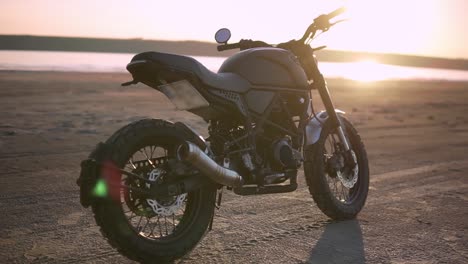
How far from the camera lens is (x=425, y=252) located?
404cm

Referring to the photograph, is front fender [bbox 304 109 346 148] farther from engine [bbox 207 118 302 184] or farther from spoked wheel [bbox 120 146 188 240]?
spoked wheel [bbox 120 146 188 240]

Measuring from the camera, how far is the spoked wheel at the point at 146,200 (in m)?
3.27

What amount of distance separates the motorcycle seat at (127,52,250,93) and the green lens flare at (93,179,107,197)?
2.96ft

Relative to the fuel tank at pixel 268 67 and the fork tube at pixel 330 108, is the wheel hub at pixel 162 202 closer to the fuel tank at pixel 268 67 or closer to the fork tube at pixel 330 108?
the fuel tank at pixel 268 67

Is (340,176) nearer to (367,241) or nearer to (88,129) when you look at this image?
(367,241)

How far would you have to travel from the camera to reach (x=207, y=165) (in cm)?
347

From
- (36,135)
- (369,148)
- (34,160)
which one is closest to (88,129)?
(36,135)

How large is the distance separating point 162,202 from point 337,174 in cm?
Result: 212

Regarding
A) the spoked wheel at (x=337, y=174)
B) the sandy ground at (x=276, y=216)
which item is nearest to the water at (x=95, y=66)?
the sandy ground at (x=276, y=216)

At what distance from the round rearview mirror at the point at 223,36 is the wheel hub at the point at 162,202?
160cm

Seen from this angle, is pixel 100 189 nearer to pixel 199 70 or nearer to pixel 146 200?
pixel 146 200

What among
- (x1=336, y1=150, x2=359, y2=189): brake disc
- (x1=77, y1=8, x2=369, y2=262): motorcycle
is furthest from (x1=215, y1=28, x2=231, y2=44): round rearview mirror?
(x1=336, y1=150, x2=359, y2=189): brake disc

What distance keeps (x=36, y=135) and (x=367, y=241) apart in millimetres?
6839

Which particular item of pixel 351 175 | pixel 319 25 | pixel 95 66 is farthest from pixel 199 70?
pixel 95 66
